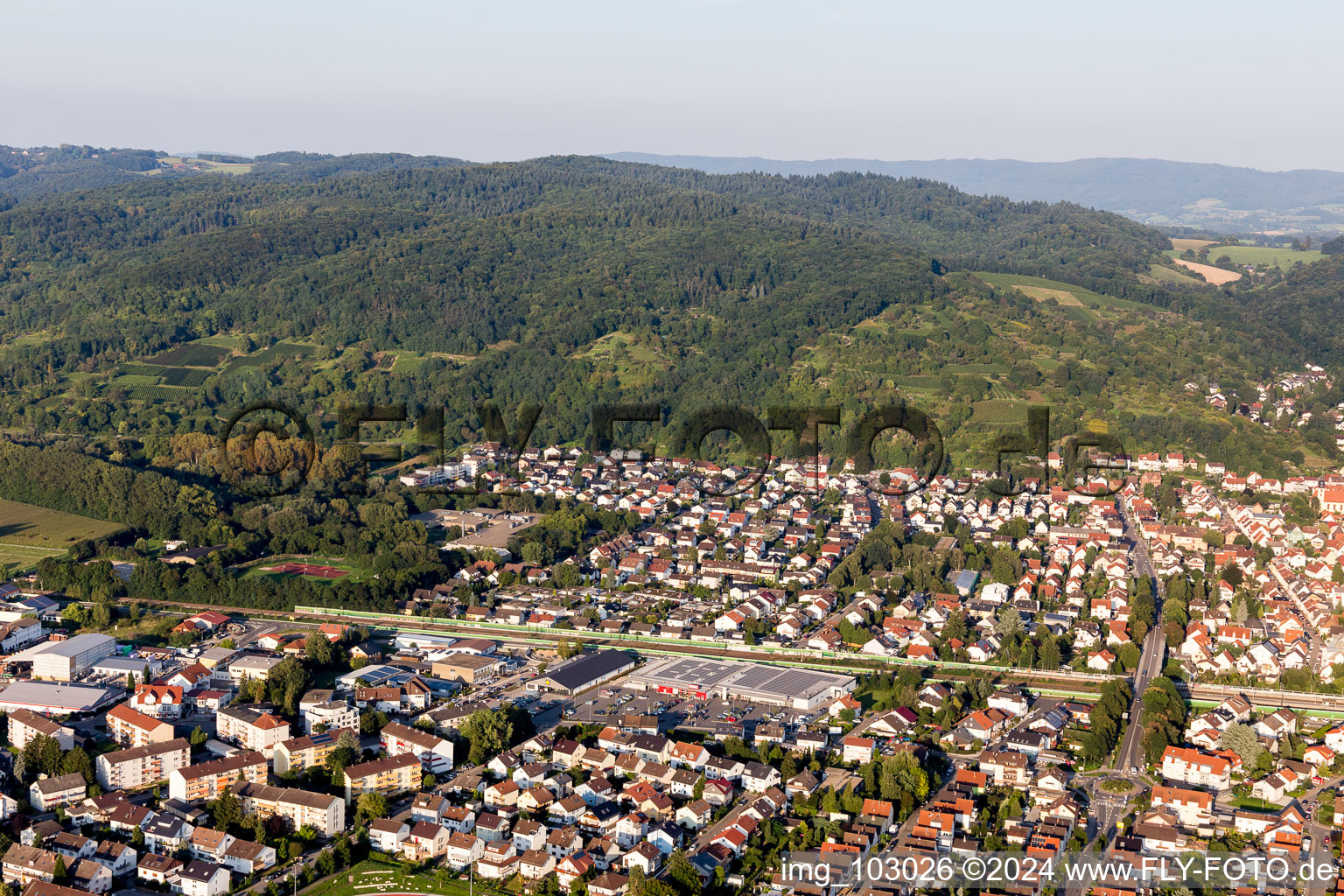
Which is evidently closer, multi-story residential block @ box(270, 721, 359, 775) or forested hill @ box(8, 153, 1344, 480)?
multi-story residential block @ box(270, 721, 359, 775)

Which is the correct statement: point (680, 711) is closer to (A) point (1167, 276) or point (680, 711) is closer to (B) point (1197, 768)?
(B) point (1197, 768)

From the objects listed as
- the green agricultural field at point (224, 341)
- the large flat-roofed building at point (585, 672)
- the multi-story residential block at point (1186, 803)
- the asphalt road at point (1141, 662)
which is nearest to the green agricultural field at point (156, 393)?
the green agricultural field at point (224, 341)

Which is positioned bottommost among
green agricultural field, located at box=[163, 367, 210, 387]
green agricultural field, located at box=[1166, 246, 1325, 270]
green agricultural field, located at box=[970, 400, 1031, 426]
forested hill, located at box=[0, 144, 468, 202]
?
green agricultural field, located at box=[163, 367, 210, 387]

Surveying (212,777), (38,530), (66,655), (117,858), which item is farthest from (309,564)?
(117,858)

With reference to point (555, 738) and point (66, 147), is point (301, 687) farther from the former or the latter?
point (66, 147)

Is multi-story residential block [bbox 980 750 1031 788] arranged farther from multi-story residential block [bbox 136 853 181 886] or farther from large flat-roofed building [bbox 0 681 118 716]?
large flat-roofed building [bbox 0 681 118 716]

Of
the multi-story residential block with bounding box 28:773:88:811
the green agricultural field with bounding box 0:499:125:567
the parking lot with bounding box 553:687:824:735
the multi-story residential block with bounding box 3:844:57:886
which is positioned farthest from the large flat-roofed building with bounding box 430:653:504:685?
the green agricultural field with bounding box 0:499:125:567

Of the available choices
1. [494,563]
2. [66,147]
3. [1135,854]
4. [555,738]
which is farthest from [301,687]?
[66,147]
